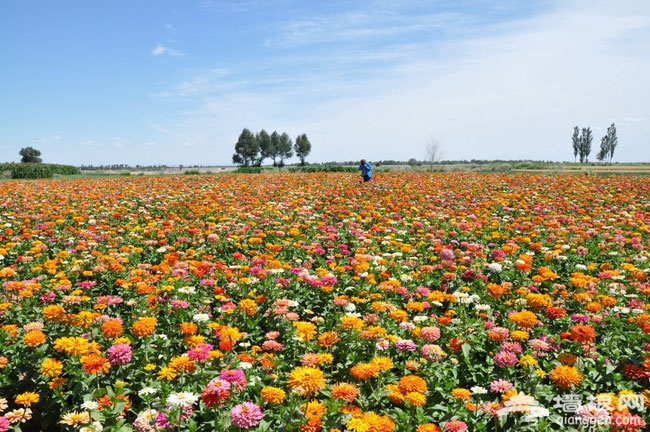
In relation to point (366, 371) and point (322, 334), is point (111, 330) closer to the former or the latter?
point (322, 334)

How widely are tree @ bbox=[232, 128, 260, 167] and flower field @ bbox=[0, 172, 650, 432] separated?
88.9 m

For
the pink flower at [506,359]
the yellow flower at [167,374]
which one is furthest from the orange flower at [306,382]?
the pink flower at [506,359]

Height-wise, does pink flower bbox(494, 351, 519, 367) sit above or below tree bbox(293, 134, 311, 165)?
below

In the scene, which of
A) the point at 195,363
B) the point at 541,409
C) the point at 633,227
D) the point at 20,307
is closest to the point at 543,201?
the point at 633,227

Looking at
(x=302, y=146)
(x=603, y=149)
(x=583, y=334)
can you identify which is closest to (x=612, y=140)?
(x=603, y=149)

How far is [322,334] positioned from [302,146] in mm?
101981

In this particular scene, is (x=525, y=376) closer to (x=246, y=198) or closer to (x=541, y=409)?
(x=541, y=409)

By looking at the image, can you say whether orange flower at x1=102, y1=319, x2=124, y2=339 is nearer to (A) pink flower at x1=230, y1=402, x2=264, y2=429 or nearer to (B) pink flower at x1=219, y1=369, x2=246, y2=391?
(B) pink flower at x1=219, y1=369, x2=246, y2=391

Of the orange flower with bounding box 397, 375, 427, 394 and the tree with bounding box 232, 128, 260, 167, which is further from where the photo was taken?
the tree with bounding box 232, 128, 260, 167

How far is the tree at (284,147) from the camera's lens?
325 feet

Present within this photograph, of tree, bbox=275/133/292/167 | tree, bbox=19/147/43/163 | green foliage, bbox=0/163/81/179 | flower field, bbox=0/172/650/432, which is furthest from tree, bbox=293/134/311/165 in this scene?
flower field, bbox=0/172/650/432

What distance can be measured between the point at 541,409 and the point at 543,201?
10581mm

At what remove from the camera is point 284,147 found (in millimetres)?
100500

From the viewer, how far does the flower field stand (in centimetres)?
244
